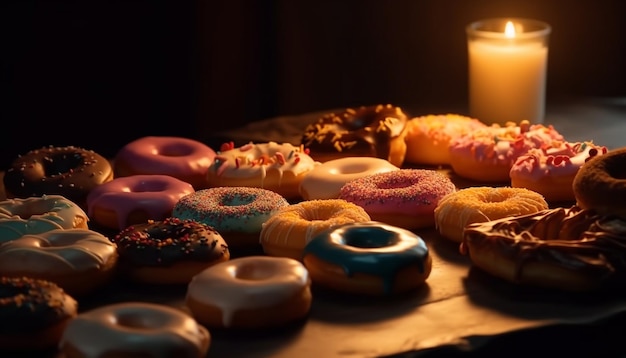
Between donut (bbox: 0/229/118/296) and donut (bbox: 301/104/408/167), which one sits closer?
donut (bbox: 0/229/118/296)

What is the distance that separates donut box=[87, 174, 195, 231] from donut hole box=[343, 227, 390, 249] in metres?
0.52

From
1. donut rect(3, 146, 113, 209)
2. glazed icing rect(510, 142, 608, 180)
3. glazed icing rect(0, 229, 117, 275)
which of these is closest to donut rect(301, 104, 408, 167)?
glazed icing rect(510, 142, 608, 180)

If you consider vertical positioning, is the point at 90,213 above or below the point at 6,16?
below

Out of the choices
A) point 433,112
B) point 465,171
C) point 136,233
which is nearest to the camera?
point 136,233

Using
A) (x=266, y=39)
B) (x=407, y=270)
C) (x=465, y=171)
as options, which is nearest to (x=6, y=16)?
(x=266, y=39)

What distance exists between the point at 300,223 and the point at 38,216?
22.3 inches

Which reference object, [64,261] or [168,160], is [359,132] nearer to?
[168,160]

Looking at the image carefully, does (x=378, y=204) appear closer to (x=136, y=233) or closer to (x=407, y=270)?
(x=407, y=270)

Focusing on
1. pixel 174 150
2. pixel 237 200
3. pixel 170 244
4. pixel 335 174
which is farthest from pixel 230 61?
pixel 170 244

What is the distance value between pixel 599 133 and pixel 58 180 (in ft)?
5.13

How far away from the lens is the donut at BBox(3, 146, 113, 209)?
279 centimetres

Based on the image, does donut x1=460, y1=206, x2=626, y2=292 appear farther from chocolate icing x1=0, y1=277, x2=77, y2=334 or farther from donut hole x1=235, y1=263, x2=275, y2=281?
chocolate icing x1=0, y1=277, x2=77, y2=334

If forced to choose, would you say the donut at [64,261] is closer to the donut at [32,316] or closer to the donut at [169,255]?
the donut at [169,255]

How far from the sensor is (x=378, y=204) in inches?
103
